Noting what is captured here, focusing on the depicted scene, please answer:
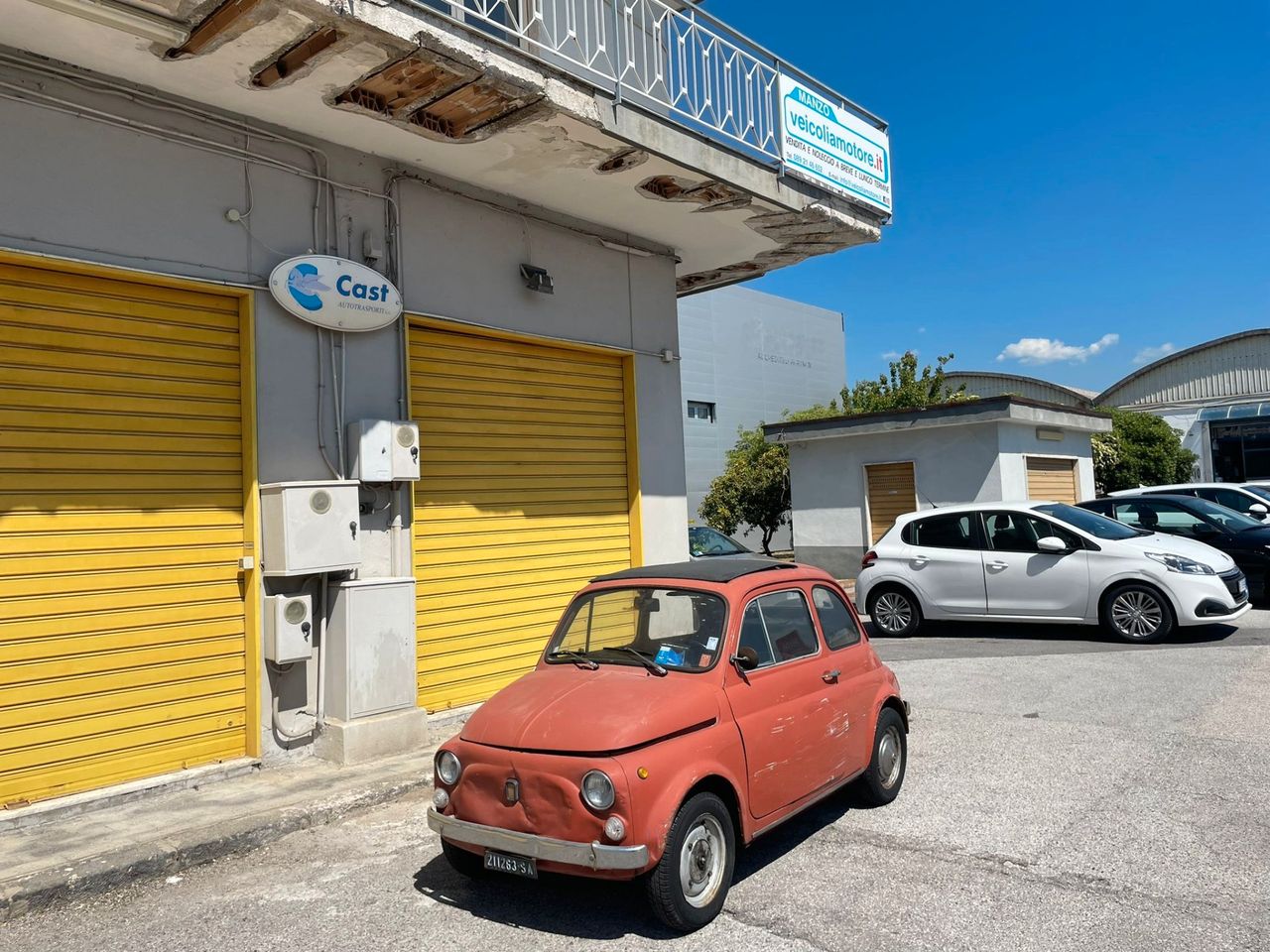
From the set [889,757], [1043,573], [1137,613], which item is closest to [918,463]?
[1043,573]

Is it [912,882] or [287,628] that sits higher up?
[287,628]

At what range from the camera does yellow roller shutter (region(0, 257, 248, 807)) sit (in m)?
5.75

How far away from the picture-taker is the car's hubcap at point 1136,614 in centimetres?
1031

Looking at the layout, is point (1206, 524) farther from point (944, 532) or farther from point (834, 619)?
point (834, 619)

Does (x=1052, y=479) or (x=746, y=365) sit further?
(x=746, y=365)

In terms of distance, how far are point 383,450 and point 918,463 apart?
12.9 m

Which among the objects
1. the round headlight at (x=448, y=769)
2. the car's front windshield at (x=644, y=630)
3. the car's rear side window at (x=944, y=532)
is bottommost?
the round headlight at (x=448, y=769)

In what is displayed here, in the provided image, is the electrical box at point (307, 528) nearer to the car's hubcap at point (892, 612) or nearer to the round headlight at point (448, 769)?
the round headlight at point (448, 769)

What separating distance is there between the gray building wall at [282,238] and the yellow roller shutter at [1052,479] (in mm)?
11527

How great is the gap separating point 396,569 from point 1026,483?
13.8 m

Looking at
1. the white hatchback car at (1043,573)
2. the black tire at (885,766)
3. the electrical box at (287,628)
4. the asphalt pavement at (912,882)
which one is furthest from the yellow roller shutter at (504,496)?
the white hatchback car at (1043,573)

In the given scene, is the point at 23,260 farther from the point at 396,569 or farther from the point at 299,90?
the point at 396,569

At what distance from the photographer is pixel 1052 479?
1875 centimetres

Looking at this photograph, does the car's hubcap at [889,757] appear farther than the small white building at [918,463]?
No
